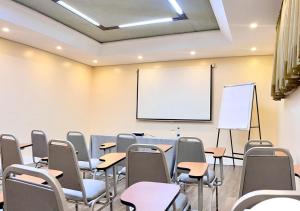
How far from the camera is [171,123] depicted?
7219 millimetres

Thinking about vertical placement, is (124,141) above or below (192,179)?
above

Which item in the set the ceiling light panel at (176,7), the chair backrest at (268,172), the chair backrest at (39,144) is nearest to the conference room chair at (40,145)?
the chair backrest at (39,144)

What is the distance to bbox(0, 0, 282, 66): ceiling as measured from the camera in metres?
3.98

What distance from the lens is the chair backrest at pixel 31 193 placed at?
1.11m

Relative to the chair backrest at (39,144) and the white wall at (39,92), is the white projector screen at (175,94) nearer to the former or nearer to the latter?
the white wall at (39,92)

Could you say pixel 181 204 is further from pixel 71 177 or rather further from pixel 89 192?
pixel 71 177

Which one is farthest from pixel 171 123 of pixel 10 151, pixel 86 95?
pixel 10 151

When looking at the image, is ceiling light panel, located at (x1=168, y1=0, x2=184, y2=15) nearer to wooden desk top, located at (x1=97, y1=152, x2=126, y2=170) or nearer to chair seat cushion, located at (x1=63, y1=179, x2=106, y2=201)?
wooden desk top, located at (x1=97, y1=152, x2=126, y2=170)

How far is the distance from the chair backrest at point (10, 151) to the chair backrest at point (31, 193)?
1464mm

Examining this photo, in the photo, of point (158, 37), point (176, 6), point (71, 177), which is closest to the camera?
point (71, 177)

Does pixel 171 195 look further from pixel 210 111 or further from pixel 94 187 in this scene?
pixel 210 111

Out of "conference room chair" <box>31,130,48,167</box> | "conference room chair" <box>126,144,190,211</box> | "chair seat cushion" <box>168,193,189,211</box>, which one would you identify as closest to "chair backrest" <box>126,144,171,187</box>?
"conference room chair" <box>126,144,190,211</box>

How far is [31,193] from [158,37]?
5.75 meters

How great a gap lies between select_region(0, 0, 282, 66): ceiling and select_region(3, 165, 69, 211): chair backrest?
129 inches
